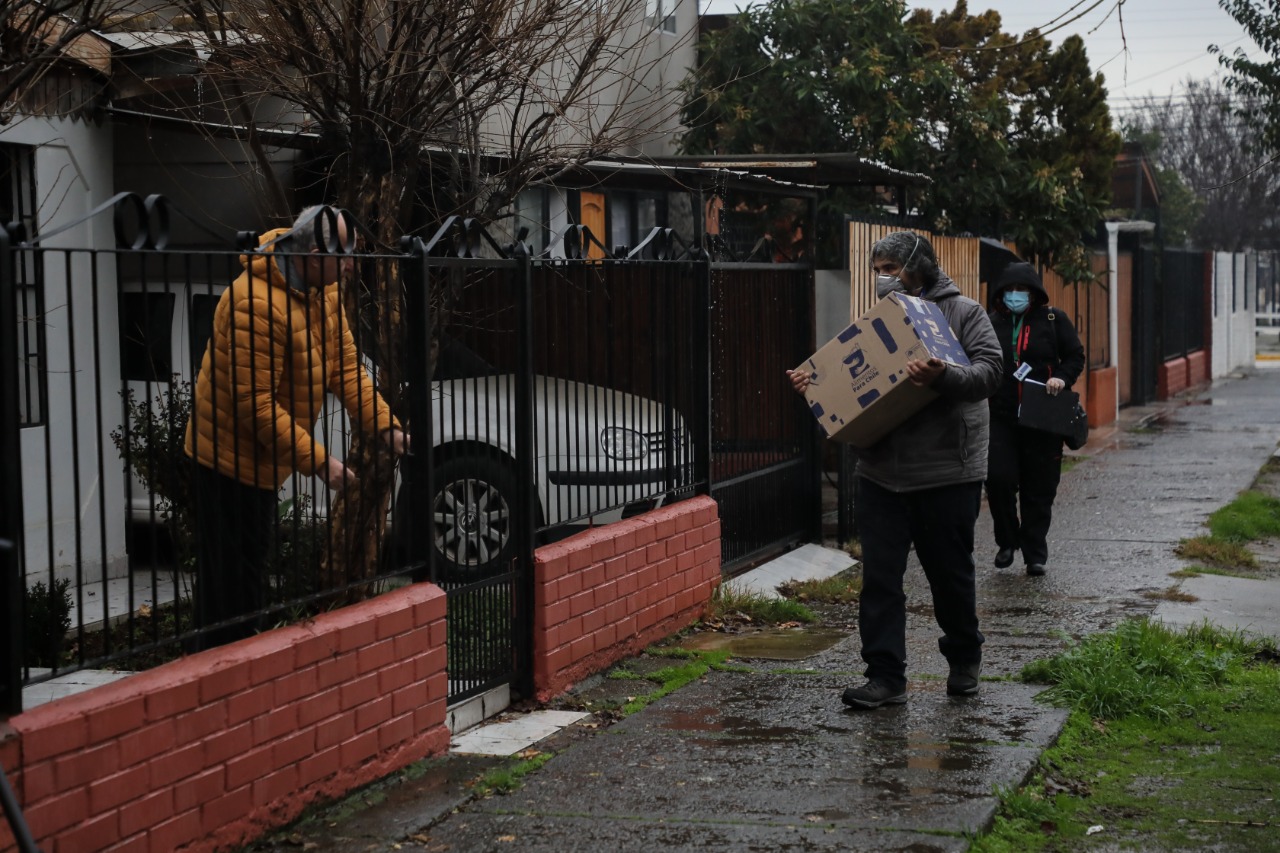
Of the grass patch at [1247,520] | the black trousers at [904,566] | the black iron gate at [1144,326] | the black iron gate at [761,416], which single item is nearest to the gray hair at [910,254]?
the black trousers at [904,566]

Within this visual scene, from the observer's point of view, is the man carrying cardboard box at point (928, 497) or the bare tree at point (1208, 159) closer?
the man carrying cardboard box at point (928, 497)

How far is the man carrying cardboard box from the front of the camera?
633 cm

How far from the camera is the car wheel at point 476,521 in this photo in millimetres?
6242

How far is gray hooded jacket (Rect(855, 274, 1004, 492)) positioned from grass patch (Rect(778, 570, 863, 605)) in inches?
101

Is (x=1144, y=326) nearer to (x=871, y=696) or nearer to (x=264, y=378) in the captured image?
(x=871, y=696)

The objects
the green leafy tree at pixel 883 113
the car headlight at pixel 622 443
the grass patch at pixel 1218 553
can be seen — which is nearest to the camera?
the car headlight at pixel 622 443

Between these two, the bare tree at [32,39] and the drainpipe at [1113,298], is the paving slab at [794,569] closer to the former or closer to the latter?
the bare tree at [32,39]

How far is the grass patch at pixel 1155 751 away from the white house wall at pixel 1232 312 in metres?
25.5

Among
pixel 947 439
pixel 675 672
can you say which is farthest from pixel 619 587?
pixel 947 439

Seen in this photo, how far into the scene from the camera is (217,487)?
486cm

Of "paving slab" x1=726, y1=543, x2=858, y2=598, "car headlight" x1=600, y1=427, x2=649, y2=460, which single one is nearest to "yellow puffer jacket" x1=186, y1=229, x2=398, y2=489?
"car headlight" x1=600, y1=427, x2=649, y2=460

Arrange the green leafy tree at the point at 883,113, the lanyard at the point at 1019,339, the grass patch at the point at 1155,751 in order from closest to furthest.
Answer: the grass patch at the point at 1155,751 < the lanyard at the point at 1019,339 < the green leafy tree at the point at 883,113

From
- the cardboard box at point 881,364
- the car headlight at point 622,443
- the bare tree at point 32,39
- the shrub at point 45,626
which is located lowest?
the shrub at point 45,626

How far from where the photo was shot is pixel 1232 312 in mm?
34219
